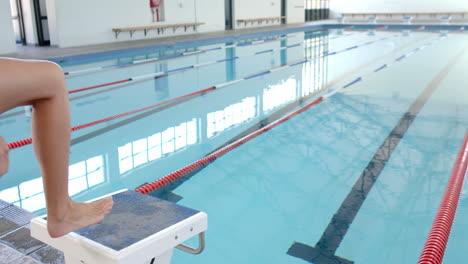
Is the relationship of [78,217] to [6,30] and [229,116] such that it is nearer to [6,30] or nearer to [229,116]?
[229,116]

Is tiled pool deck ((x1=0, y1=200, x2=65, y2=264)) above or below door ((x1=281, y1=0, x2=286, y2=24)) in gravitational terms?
below

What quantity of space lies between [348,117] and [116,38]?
901 cm

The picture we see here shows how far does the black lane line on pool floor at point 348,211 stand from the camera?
234 centimetres

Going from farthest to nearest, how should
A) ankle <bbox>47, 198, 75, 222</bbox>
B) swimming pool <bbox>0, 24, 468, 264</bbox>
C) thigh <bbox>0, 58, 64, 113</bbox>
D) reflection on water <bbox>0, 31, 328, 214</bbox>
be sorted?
reflection on water <bbox>0, 31, 328, 214</bbox>, swimming pool <bbox>0, 24, 468, 264</bbox>, ankle <bbox>47, 198, 75, 222</bbox>, thigh <bbox>0, 58, 64, 113</bbox>

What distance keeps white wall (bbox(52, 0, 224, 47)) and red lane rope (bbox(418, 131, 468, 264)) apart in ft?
32.5

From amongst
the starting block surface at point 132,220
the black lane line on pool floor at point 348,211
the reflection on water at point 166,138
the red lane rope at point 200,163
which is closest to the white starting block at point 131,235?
the starting block surface at point 132,220

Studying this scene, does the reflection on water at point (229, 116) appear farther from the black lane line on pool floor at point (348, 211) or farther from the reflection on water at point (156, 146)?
the black lane line on pool floor at point (348, 211)

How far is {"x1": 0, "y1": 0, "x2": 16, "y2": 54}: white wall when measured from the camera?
369 inches

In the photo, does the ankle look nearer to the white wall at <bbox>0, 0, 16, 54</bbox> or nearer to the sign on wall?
the white wall at <bbox>0, 0, 16, 54</bbox>

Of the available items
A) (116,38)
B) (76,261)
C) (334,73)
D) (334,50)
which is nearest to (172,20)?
(116,38)

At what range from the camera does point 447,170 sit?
11.4 ft

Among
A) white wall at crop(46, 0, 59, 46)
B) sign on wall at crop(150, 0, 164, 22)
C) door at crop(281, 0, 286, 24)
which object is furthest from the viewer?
Result: door at crop(281, 0, 286, 24)

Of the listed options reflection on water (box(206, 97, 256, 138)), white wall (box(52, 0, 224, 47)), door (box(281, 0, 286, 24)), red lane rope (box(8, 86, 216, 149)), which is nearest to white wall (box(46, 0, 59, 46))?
white wall (box(52, 0, 224, 47))

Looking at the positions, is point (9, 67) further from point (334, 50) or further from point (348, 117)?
point (334, 50)
